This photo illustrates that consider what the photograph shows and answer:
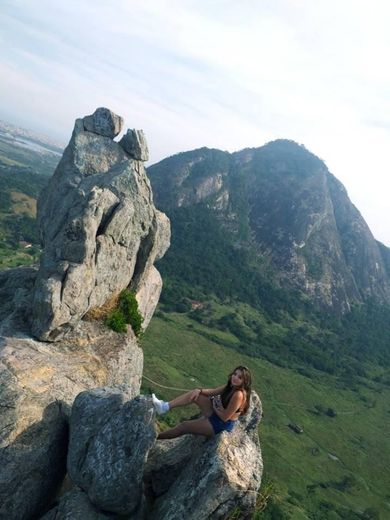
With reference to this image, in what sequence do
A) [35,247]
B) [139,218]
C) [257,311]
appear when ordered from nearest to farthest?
[139,218] < [35,247] < [257,311]

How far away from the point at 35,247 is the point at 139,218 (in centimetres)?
14624

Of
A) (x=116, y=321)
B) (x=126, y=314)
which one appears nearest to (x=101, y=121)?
(x=126, y=314)

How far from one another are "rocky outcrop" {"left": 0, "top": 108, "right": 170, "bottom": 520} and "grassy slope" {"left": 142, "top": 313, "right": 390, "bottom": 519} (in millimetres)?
48667

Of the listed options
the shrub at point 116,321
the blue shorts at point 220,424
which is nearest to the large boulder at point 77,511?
the blue shorts at point 220,424

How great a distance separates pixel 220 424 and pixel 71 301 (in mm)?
13089

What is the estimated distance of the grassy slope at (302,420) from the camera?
7919 cm

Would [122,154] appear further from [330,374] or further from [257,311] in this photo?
[257,311]

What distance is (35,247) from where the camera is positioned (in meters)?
171

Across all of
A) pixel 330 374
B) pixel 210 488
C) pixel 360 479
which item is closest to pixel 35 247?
pixel 330 374

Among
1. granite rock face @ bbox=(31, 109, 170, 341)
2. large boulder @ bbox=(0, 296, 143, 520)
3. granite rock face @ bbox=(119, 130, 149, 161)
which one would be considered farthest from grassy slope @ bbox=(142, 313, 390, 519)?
granite rock face @ bbox=(119, 130, 149, 161)

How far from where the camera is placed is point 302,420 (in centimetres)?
10681

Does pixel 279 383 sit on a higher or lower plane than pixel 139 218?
lower

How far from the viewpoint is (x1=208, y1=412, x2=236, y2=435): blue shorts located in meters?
18.3

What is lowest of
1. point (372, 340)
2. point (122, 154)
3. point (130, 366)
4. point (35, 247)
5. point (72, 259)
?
point (35, 247)
